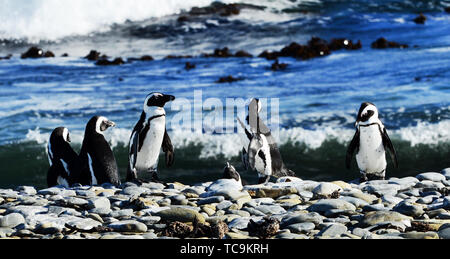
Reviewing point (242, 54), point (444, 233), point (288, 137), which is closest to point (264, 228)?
point (444, 233)

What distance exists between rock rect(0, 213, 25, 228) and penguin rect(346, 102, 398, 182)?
3.53 meters

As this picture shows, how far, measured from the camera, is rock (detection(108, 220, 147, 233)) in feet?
12.8

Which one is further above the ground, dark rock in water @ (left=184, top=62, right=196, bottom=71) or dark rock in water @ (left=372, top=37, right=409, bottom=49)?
dark rock in water @ (left=372, top=37, right=409, bottom=49)

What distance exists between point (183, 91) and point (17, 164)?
3.58 m

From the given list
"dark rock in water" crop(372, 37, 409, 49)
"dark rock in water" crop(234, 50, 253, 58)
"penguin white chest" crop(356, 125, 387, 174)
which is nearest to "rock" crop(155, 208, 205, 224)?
"penguin white chest" crop(356, 125, 387, 174)

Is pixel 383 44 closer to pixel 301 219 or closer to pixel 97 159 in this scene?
pixel 97 159

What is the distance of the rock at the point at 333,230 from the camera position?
146 inches

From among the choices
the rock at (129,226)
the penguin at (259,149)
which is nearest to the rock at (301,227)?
the rock at (129,226)

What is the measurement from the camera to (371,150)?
6730 mm

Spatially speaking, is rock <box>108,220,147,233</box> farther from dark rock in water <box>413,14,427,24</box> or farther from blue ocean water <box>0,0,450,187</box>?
dark rock in water <box>413,14,427,24</box>

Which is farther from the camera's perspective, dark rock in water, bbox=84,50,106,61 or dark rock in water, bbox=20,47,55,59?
dark rock in water, bbox=20,47,55,59

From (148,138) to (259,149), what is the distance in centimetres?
110

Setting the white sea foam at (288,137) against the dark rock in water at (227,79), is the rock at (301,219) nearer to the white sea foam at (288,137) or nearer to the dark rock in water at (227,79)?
the white sea foam at (288,137)
